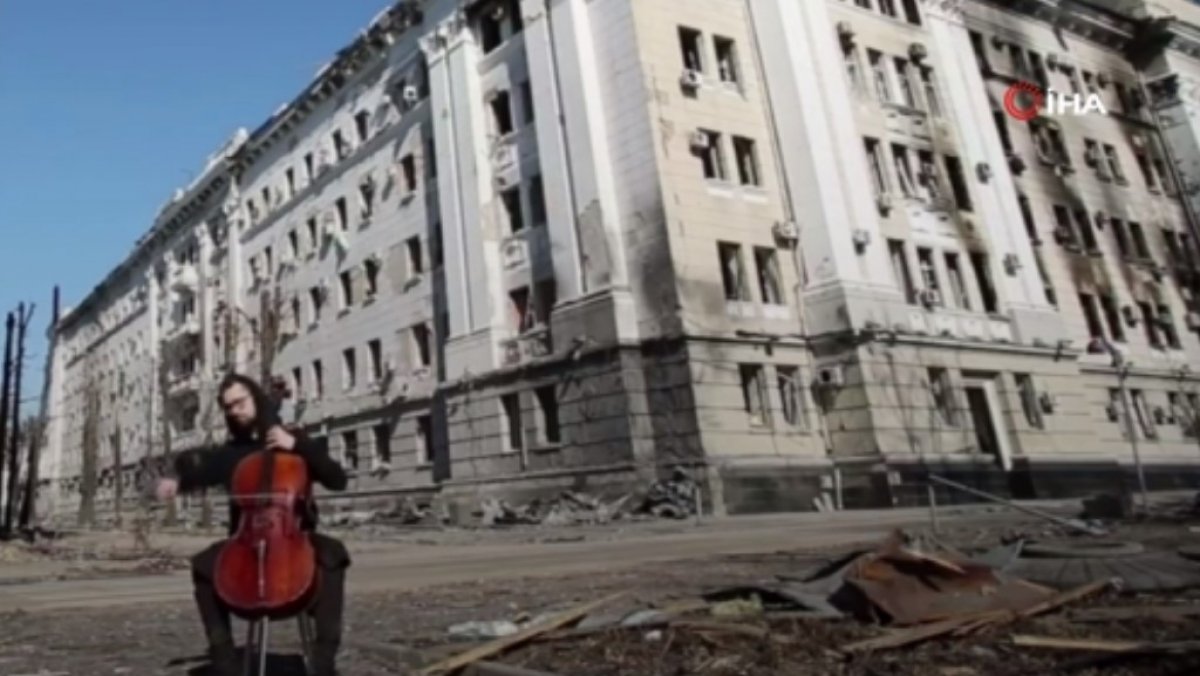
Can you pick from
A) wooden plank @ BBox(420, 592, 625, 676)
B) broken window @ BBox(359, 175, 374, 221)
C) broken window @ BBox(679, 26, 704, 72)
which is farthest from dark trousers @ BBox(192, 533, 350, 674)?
broken window @ BBox(359, 175, 374, 221)

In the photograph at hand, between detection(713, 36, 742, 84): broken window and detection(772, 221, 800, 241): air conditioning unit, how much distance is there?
182 inches

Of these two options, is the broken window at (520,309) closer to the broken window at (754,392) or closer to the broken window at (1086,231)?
the broken window at (754,392)

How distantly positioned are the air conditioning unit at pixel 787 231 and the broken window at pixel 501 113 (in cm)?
881

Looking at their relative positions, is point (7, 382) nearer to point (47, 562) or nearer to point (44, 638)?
point (47, 562)

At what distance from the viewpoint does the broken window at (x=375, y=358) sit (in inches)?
1183

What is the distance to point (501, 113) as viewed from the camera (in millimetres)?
25641

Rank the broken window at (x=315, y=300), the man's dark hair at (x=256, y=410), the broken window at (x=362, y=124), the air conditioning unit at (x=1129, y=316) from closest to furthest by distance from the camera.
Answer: the man's dark hair at (x=256, y=410) < the air conditioning unit at (x=1129, y=316) < the broken window at (x=362, y=124) < the broken window at (x=315, y=300)

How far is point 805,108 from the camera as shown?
22734 millimetres

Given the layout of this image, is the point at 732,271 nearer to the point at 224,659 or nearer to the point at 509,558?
the point at 509,558

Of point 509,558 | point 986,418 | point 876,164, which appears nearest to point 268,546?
point 509,558

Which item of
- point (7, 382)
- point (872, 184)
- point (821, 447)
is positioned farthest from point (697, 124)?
point (7, 382)

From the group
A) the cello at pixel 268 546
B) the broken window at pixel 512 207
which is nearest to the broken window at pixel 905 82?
the broken window at pixel 512 207

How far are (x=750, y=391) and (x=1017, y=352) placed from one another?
9375 mm

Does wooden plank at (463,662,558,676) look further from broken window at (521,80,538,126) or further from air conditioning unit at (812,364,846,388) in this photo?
broken window at (521,80,538,126)
